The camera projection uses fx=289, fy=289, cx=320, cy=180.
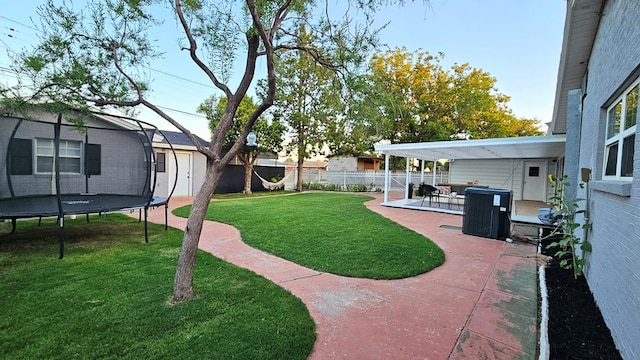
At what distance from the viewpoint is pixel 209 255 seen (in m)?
4.58

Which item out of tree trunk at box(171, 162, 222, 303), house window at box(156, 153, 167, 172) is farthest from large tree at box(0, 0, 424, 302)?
house window at box(156, 153, 167, 172)

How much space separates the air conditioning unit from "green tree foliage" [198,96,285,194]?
33.6ft

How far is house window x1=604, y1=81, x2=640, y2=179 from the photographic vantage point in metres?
2.39

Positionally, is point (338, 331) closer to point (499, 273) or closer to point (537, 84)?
point (499, 273)

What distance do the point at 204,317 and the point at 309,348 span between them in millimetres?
1040

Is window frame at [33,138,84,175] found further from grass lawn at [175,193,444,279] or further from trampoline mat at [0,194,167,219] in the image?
grass lawn at [175,193,444,279]

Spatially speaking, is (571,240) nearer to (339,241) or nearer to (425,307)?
(425,307)

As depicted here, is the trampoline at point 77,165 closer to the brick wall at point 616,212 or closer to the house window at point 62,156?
the house window at point 62,156

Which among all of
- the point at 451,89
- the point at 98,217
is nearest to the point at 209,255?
the point at 98,217

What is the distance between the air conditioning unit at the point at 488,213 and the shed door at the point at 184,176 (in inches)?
458

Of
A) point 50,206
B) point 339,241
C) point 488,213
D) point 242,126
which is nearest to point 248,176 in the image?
point 242,126

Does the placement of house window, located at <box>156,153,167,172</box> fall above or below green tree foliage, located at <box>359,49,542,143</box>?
below

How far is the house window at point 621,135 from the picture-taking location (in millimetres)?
2391

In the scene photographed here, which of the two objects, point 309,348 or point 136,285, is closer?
point 309,348
